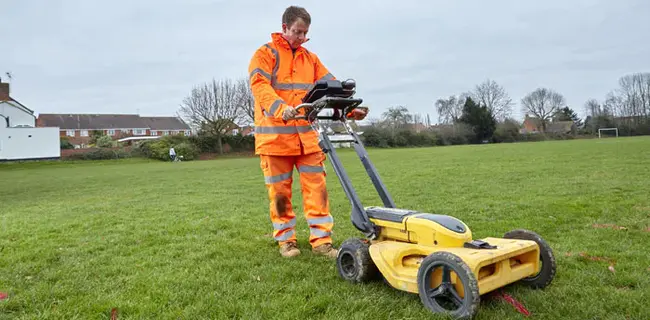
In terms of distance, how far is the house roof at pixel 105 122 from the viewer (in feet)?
240

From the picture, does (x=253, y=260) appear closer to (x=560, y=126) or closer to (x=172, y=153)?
(x=172, y=153)

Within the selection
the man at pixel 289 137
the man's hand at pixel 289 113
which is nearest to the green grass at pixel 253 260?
the man at pixel 289 137

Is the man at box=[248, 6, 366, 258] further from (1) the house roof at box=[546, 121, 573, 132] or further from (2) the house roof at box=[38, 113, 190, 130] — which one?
(2) the house roof at box=[38, 113, 190, 130]

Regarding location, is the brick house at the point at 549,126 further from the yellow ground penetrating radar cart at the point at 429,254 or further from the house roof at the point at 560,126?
the yellow ground penetrating radar cart at the point at 429,254

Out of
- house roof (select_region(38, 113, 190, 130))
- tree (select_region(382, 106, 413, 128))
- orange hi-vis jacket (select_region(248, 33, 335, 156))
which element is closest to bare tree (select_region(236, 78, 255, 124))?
tree (select_region(382, 106, 413, 128))

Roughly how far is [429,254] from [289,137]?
1.91 m

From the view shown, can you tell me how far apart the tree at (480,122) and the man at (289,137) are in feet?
213

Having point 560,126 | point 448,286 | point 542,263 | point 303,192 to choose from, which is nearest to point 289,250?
point 303,192

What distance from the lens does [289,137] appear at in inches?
170

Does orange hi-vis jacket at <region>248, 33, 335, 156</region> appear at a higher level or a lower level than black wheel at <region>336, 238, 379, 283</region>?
higher

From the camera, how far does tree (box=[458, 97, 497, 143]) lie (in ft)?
215

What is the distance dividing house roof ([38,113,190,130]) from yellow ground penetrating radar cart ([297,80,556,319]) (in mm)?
80431

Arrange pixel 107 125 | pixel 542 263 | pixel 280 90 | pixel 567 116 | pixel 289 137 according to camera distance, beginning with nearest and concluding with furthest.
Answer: pixel 542 263, pixel 289 137, pixel 280 90, pixel 107 125, pixel 567 116

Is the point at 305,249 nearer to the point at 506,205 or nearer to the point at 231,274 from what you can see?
the point at 231,274
